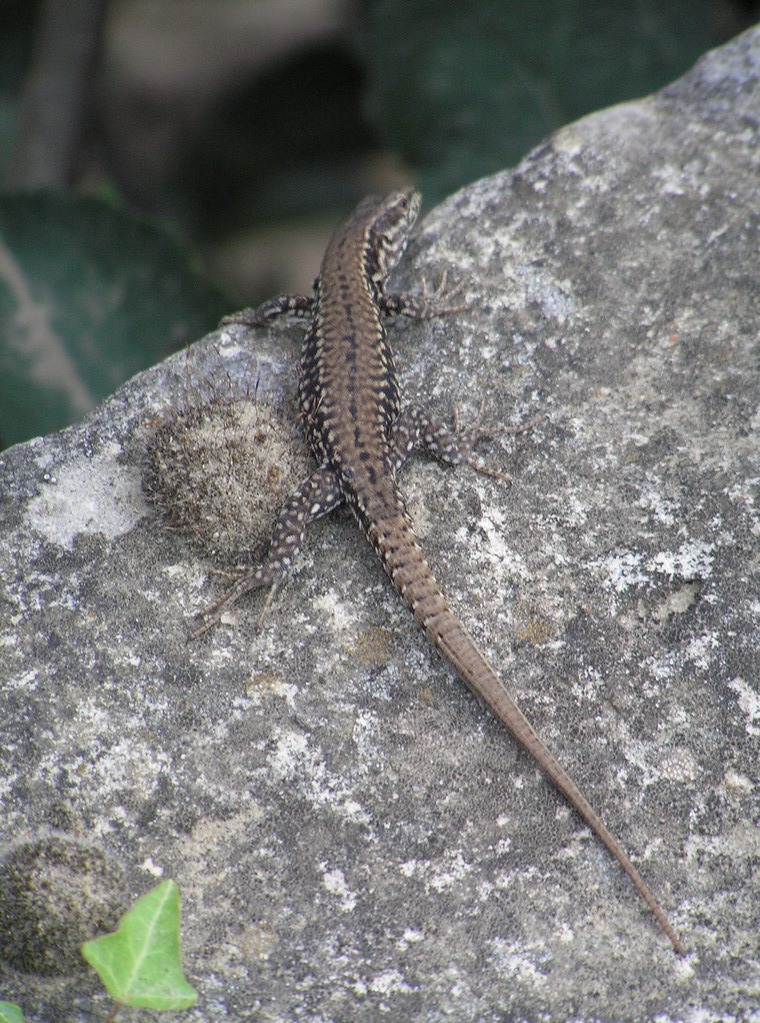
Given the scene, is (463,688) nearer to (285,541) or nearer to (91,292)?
(285,541)

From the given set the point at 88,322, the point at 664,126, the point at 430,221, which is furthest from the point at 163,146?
the point at 664,126

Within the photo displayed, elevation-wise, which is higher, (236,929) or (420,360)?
(420,360)

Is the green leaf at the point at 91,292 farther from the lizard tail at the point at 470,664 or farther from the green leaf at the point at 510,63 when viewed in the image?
the lizard tail at the point at 470,664

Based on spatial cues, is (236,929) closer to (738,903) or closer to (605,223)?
(738,903)

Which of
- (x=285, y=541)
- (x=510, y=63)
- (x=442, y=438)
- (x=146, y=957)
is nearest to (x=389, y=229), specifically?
(x=442, y=438)

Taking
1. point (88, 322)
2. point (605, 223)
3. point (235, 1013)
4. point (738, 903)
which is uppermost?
point (88, 322)

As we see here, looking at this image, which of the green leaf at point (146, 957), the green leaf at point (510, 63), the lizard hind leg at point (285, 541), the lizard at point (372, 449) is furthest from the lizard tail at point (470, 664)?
the green leaf at point (510, 63)

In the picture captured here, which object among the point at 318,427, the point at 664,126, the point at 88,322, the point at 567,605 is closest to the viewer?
the point at 567,605
